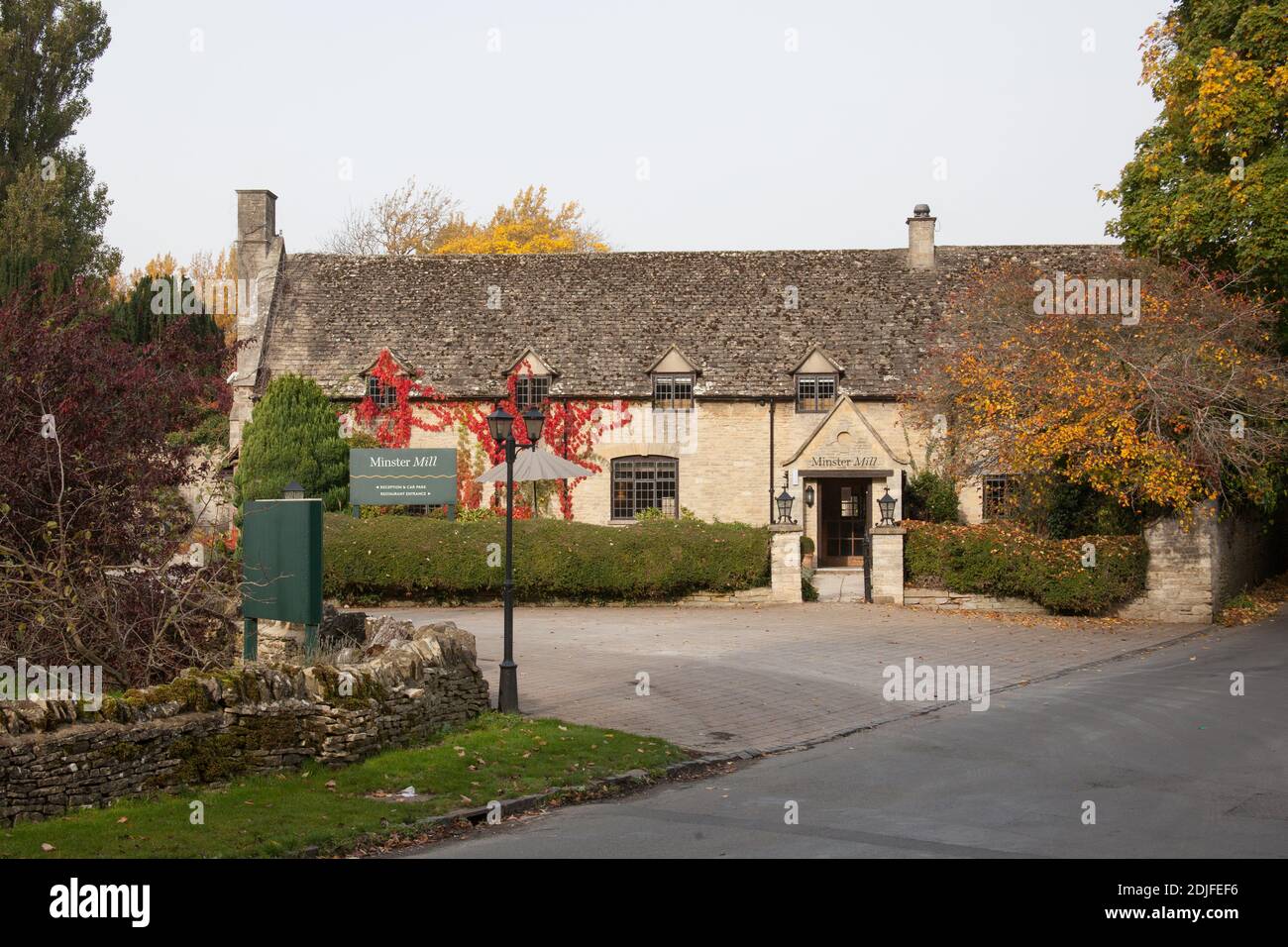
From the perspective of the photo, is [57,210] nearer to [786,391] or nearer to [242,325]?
[242,325]

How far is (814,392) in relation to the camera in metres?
32.8

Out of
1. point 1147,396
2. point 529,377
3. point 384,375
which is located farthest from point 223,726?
point 384,375

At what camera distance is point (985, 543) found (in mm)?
25469

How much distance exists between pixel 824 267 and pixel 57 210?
26.8 meters

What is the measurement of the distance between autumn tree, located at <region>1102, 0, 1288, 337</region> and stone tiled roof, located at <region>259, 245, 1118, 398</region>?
356 inches

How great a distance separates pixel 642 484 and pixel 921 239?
449 inches

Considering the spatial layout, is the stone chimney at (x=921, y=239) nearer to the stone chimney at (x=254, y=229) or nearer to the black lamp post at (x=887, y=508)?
the black lamp post at (x=887, y=508)

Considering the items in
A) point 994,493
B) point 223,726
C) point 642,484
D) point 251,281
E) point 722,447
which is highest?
point 251,281

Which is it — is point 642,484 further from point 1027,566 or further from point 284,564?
point 284,564

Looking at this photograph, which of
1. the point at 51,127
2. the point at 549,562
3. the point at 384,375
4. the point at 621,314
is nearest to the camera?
the point at 549,562

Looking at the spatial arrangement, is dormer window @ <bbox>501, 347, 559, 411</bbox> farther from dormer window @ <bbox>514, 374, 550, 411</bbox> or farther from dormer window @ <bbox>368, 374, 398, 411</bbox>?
dormer window @ <bbox>368, 374, 398, 411</bbox>

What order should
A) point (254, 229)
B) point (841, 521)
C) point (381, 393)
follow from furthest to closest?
point (254, 229) < point (381, 393) < point (841, 521)

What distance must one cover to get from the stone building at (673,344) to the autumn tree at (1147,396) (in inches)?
238

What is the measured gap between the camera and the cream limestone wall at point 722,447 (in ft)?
107
